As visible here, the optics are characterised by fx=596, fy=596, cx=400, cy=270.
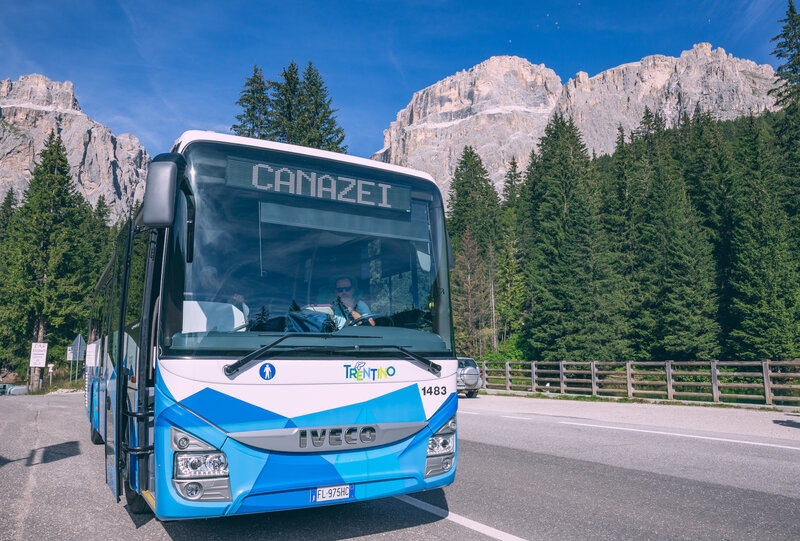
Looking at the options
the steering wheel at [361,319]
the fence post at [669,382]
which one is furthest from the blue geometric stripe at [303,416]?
the fence post at [669,382]

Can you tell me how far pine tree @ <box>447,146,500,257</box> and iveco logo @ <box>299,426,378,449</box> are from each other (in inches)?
2750

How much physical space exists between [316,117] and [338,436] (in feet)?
137

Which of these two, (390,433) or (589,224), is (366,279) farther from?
(589,224)

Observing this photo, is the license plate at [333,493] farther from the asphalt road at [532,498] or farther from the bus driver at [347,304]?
the bus driver at [347,304]

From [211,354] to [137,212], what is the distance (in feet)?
5.91

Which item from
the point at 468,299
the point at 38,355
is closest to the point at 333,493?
the point at 38,355

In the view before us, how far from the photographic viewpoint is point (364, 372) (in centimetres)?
438

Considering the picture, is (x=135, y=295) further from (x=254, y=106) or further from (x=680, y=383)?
(x=254, y=106)

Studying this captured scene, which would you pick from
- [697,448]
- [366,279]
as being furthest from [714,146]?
[366,279]

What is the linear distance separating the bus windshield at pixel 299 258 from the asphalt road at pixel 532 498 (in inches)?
60.8

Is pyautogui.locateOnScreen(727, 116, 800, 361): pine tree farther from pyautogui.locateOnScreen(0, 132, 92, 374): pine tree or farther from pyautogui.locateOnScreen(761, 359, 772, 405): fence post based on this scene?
pyautogui.locateOnScreen(0, 132, 92, 374): pine tree

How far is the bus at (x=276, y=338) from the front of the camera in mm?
3865

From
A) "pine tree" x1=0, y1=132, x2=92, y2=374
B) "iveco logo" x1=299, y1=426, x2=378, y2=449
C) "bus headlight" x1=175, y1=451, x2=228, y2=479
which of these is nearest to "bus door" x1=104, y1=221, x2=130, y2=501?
"bus headlight" x1=175, y1=451, x2=228, y2=479

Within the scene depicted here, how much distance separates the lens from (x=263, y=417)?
3.97m
